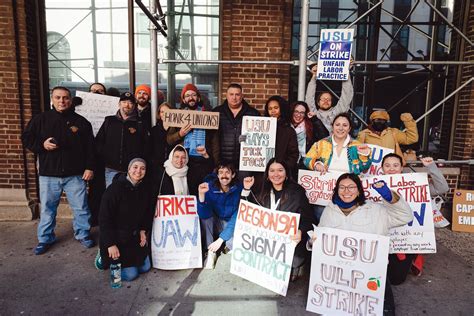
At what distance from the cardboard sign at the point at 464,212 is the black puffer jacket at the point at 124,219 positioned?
4.46 metres

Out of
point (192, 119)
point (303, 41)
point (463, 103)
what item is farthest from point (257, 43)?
point (463, 103)

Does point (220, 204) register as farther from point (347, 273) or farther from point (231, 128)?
point (347, 273)

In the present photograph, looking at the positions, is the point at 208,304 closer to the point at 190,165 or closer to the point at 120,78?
the point at 190,165

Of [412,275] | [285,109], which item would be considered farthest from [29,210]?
[412,275]

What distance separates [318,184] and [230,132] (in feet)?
3.80

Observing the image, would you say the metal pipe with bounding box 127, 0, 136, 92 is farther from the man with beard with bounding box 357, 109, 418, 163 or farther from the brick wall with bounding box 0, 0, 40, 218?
the man with beard with bounding box 357, 109, 418, 163

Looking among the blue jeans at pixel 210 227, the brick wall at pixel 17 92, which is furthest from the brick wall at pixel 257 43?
the brick wall at pixel 17 92

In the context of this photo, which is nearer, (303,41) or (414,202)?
(414,202)

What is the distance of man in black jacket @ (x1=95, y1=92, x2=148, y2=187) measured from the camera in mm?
4090

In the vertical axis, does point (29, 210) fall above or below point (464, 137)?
below

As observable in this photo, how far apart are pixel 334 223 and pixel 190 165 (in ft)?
5.85

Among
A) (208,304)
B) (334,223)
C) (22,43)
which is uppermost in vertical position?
(22,43)

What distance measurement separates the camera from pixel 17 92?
515cm

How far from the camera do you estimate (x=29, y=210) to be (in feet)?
17.2
